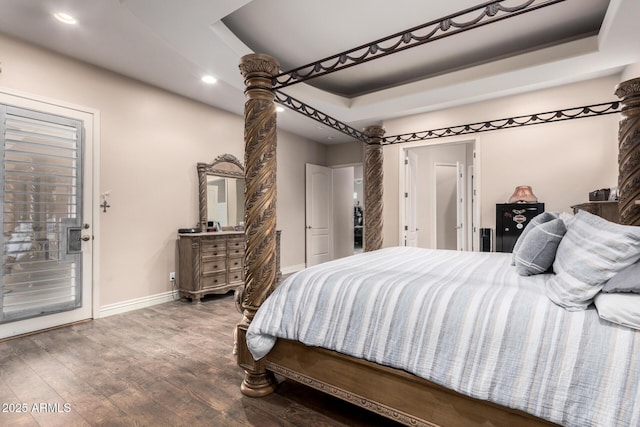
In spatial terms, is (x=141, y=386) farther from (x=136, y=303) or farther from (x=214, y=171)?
(x=214, y=171)

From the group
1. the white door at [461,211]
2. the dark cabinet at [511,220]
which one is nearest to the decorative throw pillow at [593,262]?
the dark cabinet at [511,220]

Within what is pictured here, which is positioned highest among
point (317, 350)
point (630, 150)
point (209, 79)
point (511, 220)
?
point (209, 79)

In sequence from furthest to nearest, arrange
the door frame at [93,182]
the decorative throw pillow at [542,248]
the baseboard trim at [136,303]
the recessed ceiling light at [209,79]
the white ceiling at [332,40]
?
the recessed ceiling light at [209,79] < the baseboard trim at [136,303] < the door frame at [93,182] < the white ceiling at [332,40] < the decorative throw pillow at [542,248]

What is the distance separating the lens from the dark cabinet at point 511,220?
3.78 metres

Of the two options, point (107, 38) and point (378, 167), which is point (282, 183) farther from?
point (107, 38)

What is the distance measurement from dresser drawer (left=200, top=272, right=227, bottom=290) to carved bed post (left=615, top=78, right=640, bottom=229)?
413cm

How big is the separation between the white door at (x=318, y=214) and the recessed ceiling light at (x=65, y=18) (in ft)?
13.6

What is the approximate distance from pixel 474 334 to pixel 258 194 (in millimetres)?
1300

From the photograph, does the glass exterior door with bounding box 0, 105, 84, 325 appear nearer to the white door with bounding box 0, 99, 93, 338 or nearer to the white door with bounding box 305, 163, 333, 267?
the white door with bounding box 0, 99, 93, 338

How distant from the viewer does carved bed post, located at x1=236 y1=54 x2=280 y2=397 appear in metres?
1.85

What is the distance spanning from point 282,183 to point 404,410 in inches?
187

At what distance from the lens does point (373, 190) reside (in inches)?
125

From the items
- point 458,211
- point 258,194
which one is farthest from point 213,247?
point 458,211

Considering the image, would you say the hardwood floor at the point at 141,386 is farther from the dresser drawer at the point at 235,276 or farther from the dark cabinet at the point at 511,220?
the dark cabinet at the point at 511,220
